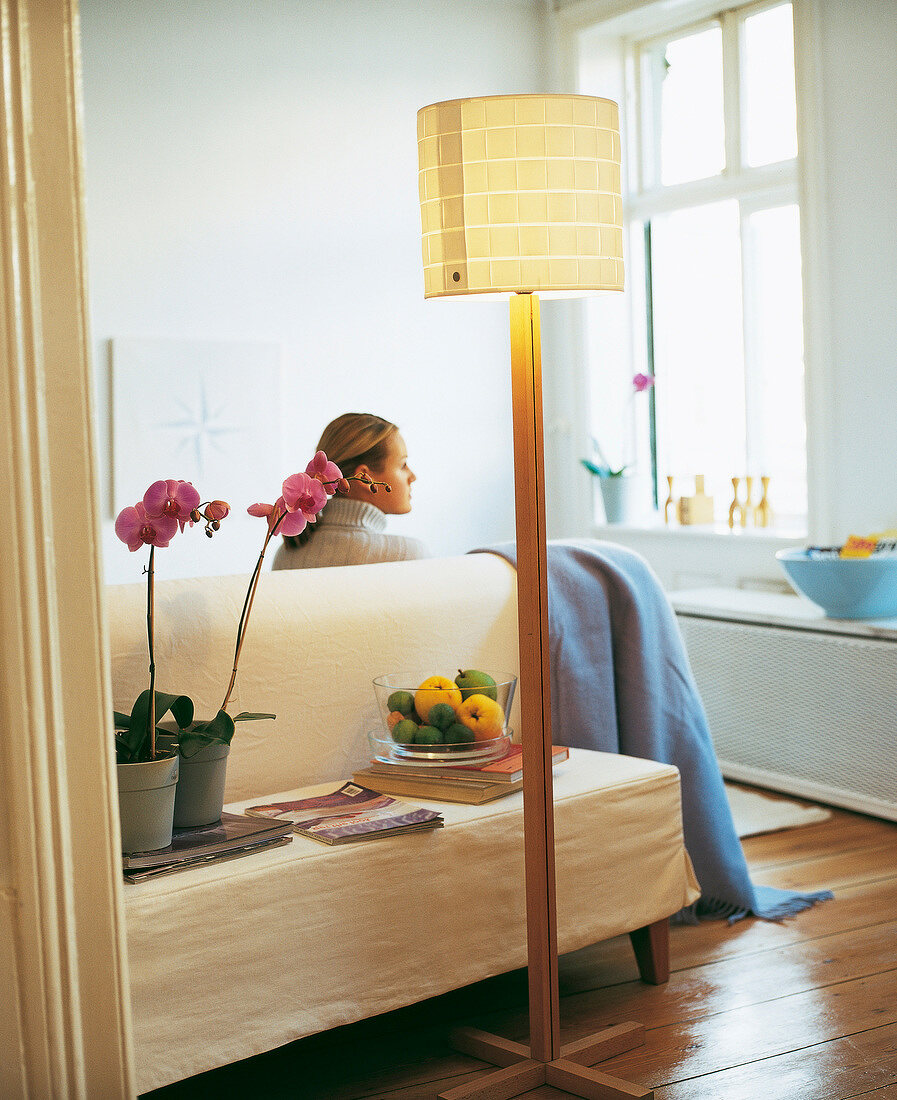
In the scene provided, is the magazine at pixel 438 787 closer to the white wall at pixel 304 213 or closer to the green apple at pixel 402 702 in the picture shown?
the green apple at pixel 402 702

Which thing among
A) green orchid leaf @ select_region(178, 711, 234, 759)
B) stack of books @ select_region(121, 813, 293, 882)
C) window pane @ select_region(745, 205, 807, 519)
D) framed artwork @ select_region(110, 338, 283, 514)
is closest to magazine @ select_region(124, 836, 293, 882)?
stack of books @ select_region(121, 813, 293, 882)

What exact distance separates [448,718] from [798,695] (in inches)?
68.7

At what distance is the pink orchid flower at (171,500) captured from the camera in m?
1.78

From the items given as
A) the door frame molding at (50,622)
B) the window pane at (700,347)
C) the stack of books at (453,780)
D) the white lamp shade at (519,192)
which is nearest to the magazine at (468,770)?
the stack of books at (453,780)

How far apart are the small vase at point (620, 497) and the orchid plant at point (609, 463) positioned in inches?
1.2

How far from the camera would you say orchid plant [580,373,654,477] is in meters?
4.98

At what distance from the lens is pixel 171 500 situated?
1789 millimetres

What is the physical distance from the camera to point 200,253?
4535 millimetres

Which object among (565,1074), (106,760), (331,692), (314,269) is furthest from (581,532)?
(106,760)

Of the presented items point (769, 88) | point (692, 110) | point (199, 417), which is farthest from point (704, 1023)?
point (692, 110)

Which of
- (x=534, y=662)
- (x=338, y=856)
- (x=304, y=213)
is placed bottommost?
(x=338, y=856)

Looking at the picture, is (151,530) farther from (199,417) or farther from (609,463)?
(609,463)

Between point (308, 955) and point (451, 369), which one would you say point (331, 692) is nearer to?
point (308, 955)

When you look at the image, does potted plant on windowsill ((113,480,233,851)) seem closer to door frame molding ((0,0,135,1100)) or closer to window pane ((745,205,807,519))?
door frame molding ((0,0,135,1100))
